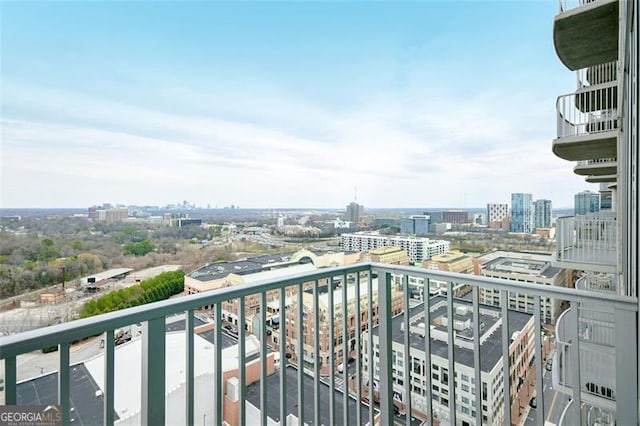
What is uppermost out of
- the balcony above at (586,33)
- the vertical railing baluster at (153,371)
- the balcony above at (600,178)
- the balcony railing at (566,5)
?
the balcony railing at (566,5)

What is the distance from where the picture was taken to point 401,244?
219cm

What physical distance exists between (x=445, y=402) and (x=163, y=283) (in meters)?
1.47

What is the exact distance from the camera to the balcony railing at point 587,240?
329 centimetres

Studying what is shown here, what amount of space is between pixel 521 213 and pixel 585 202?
1.74 meters

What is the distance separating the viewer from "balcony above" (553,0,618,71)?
2514 mm

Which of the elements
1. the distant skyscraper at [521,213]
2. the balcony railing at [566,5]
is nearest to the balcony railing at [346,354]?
the distant skyscraper at [521,213]

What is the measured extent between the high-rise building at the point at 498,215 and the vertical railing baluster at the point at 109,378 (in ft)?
8.63

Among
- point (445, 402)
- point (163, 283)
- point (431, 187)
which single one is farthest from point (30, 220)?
point (431, 187)

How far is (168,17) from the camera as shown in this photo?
83.4 inches

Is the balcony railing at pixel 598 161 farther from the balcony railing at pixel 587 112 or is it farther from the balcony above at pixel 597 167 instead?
the balcony railing at pixel 587 112

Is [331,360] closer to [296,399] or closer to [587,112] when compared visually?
[296,399]

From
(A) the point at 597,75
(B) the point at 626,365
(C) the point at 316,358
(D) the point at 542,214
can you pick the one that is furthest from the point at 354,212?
(A) the point at 597,75

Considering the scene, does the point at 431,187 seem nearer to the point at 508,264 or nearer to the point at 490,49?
the point at 490,49

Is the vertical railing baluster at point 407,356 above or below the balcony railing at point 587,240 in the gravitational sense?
below
